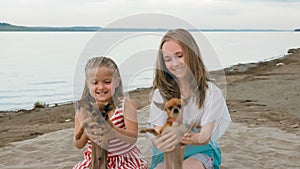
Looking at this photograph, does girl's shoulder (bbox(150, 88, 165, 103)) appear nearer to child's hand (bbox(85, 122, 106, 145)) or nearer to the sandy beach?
the sandy beach

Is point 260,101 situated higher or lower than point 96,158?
lower

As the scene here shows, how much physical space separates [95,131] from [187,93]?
583 mm

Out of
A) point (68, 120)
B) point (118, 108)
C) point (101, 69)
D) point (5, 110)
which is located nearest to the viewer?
point (101, 69)

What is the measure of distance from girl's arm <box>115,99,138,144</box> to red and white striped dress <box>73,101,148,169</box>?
51mm

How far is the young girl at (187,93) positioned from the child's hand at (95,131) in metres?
0.29

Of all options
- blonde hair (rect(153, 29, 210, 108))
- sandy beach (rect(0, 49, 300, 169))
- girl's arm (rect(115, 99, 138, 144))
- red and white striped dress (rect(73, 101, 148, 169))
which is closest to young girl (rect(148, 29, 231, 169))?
blonde hair (rect(153, 29, 210, 108))

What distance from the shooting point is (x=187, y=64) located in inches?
121

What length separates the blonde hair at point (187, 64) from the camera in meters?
3.06

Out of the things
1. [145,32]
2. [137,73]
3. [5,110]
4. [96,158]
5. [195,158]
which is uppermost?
[145,32]

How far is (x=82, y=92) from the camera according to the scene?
3.06 metres

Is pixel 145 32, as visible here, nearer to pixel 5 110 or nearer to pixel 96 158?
pixel 96 158

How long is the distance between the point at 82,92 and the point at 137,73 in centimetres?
67


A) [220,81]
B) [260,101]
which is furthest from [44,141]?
[260,101]

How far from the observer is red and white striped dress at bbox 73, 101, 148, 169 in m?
3.41
